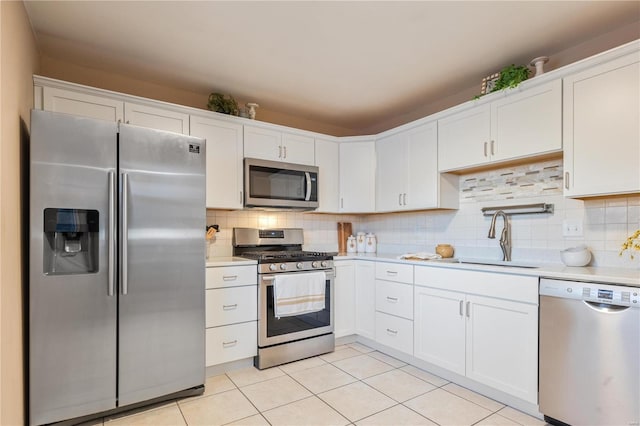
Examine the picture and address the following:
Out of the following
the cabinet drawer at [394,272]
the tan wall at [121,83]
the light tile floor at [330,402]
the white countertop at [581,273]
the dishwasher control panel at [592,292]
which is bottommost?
the light tile floor at [330,402]

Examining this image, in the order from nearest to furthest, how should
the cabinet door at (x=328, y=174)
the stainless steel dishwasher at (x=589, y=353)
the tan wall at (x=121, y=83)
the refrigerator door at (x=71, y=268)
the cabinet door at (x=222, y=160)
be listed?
the stainless steel dishwasher at (x=589, y=353), the refrigerator door at (x=71, y=268), the tan wall at (x=121, y=83), the cabinet door at (x=222, y=160), the cabinet door at (x=328, y=174)

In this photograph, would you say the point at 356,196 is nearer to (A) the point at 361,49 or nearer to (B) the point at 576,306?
(A) the point at 361,49

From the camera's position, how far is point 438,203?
3.00 m

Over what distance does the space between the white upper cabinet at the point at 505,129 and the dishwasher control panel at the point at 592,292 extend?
896 millimetres

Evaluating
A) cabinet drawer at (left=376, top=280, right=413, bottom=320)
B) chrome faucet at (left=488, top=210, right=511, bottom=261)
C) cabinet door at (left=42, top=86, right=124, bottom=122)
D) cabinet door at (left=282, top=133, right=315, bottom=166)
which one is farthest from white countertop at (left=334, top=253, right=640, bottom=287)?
cabinet door at (left=42, top=86, right=124, bottom=122)

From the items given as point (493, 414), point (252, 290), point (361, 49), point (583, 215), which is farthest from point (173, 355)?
point (583, 215)

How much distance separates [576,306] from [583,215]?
806 millimetres

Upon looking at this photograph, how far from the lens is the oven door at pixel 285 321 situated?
273 cm

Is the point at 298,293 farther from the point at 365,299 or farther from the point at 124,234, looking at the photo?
the point at 124,234

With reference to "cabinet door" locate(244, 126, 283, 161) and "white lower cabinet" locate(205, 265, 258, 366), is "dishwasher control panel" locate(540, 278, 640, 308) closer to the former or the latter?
"white lower cabinet" locate(205, 265, 258, 366)

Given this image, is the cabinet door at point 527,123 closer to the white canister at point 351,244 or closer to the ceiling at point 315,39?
the ceiling at point 315,39

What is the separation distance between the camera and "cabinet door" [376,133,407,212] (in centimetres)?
333

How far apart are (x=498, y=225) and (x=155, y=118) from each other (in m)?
2.91

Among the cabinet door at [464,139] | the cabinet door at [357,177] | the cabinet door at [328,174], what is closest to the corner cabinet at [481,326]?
the cabinet door at [464,139]
